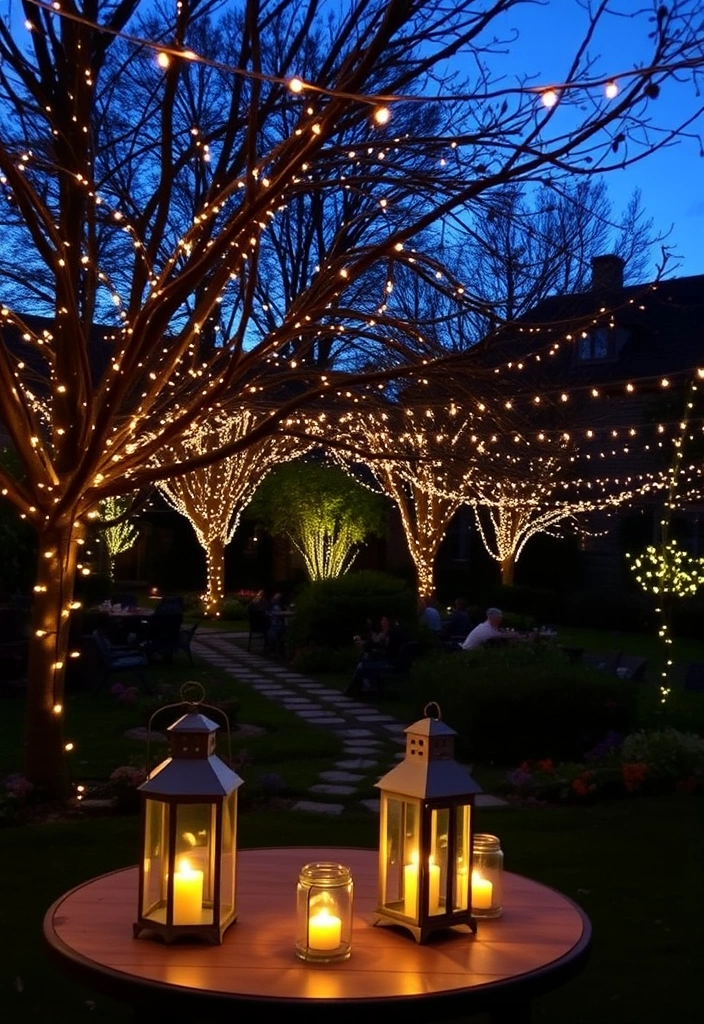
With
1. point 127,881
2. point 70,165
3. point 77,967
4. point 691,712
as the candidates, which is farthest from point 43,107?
point 691,712

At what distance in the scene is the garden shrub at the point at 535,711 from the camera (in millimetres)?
9812

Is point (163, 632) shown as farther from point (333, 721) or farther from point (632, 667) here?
point (632, 667)

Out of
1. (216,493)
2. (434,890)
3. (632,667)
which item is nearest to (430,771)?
(434,890)

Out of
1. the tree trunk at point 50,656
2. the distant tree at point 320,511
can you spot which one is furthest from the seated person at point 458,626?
the distant tree at point 320,511

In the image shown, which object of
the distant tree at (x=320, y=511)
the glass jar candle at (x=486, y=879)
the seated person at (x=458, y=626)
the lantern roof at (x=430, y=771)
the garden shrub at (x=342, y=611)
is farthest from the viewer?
the distant tree at (x=320, y=511)

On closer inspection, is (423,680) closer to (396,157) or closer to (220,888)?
(396,157)

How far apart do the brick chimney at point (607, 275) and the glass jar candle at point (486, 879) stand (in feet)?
33.3

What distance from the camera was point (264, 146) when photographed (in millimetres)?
11508

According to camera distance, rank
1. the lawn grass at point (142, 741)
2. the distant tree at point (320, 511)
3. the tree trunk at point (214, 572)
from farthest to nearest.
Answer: the distant tree at point (320, 511) → the tree trunk at point (214, 572) → the lawn grass at point (142, 741)

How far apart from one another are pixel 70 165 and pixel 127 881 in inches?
221

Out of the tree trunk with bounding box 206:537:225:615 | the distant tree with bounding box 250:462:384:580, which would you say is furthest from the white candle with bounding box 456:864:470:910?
the distant tree with bounding box 250:462:384:580

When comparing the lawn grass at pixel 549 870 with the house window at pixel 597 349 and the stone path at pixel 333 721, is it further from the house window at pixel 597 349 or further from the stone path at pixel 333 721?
the house window at pixel 597 349

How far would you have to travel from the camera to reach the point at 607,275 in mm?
16547

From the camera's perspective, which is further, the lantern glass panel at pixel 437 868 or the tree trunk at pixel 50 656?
the tree trunk at pixel 50 656
